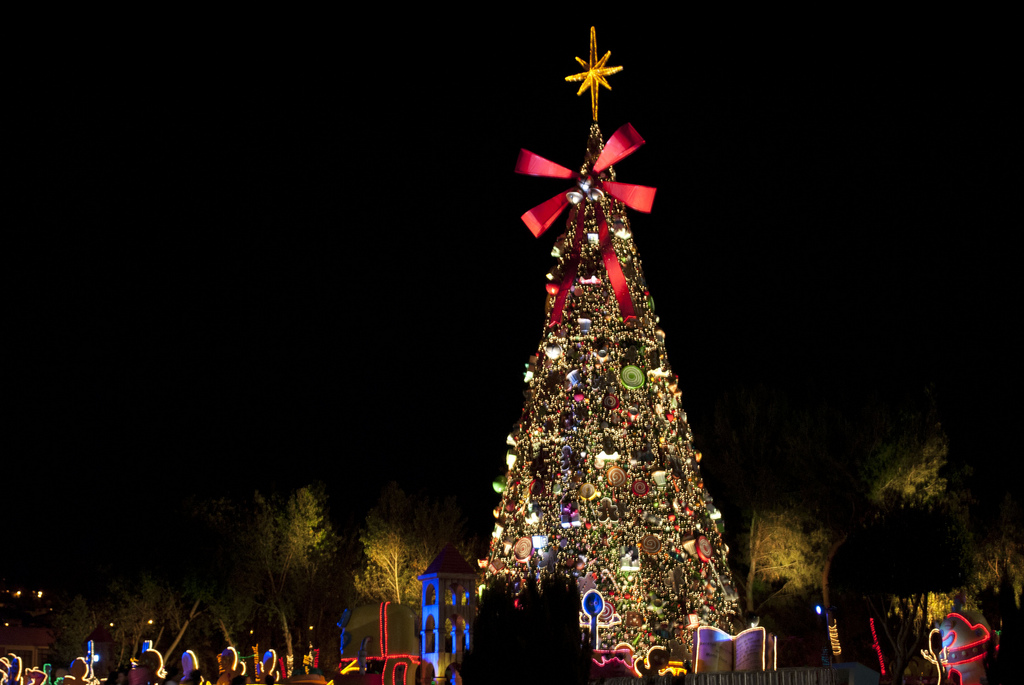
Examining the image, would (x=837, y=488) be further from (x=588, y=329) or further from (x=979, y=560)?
(x=588, y=329)

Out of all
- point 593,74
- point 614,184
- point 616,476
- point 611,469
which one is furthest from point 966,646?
point 593,74

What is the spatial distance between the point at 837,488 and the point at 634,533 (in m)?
12.2

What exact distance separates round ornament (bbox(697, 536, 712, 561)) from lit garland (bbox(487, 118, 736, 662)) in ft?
0.05

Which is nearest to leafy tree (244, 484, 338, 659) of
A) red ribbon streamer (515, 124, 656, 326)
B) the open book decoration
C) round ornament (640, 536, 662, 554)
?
red ribbon streamer (515, 124, 656, 326)

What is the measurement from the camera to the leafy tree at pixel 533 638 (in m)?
9.90

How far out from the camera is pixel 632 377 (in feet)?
56.0

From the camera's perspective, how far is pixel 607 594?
53.9 ft

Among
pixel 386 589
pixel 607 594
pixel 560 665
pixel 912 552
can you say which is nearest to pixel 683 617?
pixel 607 594

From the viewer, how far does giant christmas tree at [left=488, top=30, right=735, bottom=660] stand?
54.1ft

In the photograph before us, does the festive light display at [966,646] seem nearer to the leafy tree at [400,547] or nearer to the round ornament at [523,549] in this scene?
the round ornament at [523,549]

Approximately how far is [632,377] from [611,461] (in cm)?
144

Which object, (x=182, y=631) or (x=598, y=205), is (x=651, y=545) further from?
(x=182, y=631)

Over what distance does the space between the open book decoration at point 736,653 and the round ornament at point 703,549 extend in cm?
224

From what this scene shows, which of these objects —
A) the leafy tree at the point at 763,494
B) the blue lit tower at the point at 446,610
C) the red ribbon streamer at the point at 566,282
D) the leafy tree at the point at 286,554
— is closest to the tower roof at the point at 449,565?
the blue lit tower at the point at 446,610
